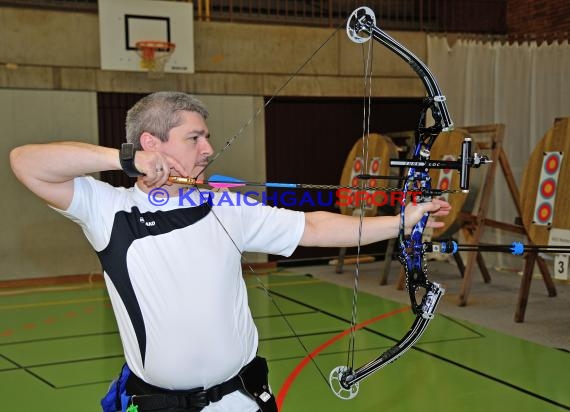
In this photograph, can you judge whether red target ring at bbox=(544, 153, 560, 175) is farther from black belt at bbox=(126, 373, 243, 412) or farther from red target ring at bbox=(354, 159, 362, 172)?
Result: black belt at bbox=(126, 373, 243, 412)

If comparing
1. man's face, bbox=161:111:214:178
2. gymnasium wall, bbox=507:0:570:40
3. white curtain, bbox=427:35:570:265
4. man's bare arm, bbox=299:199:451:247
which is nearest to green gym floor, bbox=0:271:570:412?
man's bare arm, bbox=299:199:451:247

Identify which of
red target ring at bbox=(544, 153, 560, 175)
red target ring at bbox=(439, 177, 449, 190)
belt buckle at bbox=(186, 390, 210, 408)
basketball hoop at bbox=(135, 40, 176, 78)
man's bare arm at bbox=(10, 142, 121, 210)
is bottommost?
belt buckle at bbox=(186, 390, 210, 408)

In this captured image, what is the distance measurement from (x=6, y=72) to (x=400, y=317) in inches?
151

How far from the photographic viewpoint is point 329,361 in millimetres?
3463

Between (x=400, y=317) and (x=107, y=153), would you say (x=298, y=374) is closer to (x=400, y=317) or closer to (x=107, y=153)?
(x=400, y=317)

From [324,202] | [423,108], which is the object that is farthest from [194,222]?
[324,202]

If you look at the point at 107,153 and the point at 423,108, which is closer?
the point at 107,153

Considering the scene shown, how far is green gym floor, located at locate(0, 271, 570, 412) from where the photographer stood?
290 centimetres

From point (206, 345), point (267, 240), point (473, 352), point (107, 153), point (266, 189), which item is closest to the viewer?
point (107, 153)

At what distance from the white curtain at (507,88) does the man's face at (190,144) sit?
526 cm

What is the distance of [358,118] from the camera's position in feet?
23.6

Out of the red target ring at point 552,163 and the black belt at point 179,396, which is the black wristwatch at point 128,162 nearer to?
the black belt at point 179,396

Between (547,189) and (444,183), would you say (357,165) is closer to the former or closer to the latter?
(444,183)

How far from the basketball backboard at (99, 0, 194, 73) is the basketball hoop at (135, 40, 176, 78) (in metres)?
0.04
